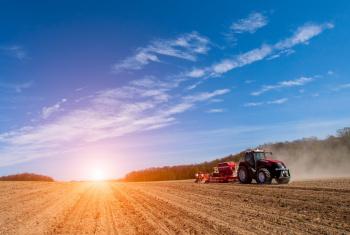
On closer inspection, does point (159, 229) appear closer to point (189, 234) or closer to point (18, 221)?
point (189, 234)

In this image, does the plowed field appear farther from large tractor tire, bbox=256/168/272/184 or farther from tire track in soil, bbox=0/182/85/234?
large tractor tire, bbox=256/168/272/184

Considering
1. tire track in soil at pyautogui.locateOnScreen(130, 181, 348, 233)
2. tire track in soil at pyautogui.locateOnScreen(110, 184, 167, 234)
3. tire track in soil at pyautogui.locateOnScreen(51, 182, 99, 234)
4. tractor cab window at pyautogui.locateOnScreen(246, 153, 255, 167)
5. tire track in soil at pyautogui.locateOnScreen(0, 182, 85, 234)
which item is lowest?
tire track in soil at pyautogui.locateOnScreen(130, 181, 348, 233)

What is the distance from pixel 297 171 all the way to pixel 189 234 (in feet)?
111

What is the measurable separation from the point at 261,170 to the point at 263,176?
48 cm

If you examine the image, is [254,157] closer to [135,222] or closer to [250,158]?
[250,158]

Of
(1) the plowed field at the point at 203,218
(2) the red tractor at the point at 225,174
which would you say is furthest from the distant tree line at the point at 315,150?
(1) the plowed field at the point at 203,218

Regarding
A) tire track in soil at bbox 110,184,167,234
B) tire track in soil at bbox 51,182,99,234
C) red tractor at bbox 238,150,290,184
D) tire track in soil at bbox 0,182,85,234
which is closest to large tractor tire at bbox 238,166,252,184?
red tractor at bbox 238,150,290,184

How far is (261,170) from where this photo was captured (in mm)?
18969

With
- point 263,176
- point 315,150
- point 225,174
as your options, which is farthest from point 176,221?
point 315,150

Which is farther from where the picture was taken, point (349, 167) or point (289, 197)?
point (349, 167)

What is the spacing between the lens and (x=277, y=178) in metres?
18.4

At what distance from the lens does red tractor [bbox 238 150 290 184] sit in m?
18.4

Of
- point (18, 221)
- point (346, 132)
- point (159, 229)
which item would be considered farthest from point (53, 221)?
point (346, 132)

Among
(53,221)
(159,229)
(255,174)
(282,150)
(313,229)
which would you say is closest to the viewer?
(313,229)
